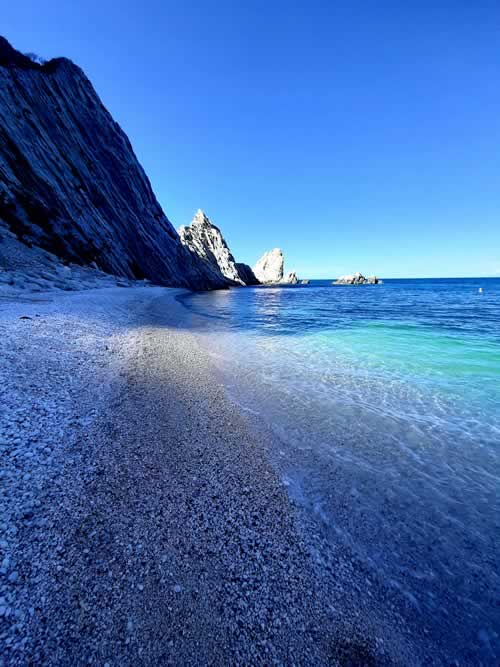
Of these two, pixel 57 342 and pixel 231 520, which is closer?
pixel 231 520

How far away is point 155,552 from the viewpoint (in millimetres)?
2256

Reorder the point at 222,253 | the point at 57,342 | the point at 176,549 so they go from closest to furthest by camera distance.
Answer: the point at 176,549, the point at 57,342, the point at 222,253

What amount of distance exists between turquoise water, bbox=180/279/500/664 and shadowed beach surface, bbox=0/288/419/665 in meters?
0.39

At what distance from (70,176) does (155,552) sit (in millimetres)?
38740

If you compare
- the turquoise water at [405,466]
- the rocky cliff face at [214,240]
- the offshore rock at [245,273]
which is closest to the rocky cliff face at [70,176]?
the turquoise water at [405,466]

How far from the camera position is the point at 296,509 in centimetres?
302

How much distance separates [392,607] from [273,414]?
Result: 3.16 meters

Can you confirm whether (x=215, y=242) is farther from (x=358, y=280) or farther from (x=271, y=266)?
(x=358, y=280)

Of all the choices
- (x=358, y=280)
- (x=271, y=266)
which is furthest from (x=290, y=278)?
(x=358, y=280)

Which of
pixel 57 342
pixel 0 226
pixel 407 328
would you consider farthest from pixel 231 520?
pixel 0 226

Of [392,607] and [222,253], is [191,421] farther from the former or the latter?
[222,253]

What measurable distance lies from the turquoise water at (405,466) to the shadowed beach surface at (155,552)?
39 cm

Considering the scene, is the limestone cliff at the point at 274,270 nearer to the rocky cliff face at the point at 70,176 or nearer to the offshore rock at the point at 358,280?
the offshore rock at the point at 358,280

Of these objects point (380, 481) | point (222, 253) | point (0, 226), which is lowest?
point (380, 481)
